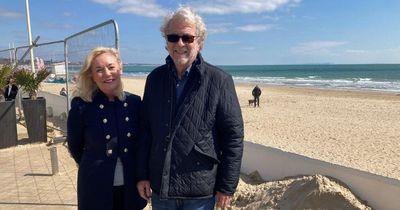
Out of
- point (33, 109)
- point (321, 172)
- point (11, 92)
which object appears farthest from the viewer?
point (11, 92)

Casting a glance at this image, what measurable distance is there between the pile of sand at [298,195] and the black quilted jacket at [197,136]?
2063 millimetres

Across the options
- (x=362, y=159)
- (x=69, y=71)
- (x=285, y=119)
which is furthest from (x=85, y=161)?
(x=285, y=119)

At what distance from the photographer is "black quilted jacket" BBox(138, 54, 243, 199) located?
6.80ft

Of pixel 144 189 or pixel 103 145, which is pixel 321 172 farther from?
pixel 103 145

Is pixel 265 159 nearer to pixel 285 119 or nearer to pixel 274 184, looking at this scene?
pixel 274 184

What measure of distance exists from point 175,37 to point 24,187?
3855 millimetres

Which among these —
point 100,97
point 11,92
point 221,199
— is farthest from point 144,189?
point 11,92

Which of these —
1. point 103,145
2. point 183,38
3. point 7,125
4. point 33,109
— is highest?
point 183,38

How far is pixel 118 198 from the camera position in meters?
2.40

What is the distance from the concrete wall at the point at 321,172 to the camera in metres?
3.65

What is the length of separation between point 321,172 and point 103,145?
275 centimetres

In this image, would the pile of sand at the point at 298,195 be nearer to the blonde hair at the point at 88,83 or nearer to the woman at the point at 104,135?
the woman at the point at 104,135

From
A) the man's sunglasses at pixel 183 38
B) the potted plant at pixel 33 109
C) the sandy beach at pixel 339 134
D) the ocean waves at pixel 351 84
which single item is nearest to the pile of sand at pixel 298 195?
the man's sunglasses at pixel 183 38

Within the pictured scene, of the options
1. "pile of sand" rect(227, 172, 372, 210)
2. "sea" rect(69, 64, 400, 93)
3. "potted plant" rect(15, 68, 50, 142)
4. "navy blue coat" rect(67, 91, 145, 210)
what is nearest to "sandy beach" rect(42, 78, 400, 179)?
"pile of sand" rect(227, 172, 372, 210)
